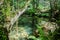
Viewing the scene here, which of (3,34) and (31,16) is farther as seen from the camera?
(31,16)

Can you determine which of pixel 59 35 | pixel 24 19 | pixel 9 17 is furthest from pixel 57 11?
pixel 59 35

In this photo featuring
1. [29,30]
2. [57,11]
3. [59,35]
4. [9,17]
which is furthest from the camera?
[57,11]

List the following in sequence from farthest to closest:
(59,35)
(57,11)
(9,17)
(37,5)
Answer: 1. (37,5)
2. (57,11)
3. (9,17)
4. (59,35)

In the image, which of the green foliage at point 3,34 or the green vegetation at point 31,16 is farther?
the green vegetation at point 31,16

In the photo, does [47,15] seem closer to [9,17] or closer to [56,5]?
[56,5]

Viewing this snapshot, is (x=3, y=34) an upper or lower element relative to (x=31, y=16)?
upper

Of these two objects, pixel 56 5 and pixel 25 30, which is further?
pixel 56 5

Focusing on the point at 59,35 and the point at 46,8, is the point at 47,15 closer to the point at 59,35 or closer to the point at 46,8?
the point at 46,8

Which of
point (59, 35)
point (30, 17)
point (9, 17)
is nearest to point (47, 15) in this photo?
point (30, 17)

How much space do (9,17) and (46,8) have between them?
244 cm

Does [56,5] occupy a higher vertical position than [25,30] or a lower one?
higher

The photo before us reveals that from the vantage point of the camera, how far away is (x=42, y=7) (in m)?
5.77

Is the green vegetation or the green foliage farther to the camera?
the green vegetation

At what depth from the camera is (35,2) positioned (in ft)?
18.2
